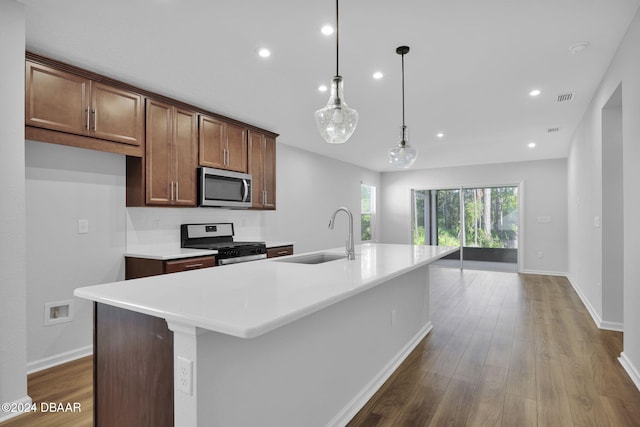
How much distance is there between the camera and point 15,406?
6.73ft

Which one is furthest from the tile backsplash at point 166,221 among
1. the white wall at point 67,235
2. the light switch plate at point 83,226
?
the light switch plate at point 83,226

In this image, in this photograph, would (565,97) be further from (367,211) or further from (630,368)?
(367,211)

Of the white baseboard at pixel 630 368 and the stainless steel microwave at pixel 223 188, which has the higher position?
the stainless steel microwave at pixel 223 188

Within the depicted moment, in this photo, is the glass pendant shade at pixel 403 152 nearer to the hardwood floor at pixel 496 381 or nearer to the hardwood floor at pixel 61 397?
the hardwood floor at pixel 496 381

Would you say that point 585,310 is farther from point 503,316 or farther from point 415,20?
point 415,20

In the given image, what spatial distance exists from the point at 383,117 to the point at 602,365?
3100 mm

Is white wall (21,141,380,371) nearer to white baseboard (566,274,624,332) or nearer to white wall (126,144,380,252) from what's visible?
white wall (126,144,380,252)

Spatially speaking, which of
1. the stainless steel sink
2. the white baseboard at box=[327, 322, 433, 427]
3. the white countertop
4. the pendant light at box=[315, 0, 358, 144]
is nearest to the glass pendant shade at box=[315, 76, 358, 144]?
the pendant light at box=[315, 0, 358, 144]

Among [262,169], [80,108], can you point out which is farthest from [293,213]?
[80,108]

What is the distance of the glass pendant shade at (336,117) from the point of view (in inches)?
82.4

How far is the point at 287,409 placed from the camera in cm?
153

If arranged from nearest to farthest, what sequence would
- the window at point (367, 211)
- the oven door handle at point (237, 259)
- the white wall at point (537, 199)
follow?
1. the oven door handle at point (237, 259)
2. the white wall at point (537, 199)
3. the window at point (367, 211)

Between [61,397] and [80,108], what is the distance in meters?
2.06

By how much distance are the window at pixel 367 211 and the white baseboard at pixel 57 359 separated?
584 centimetres
